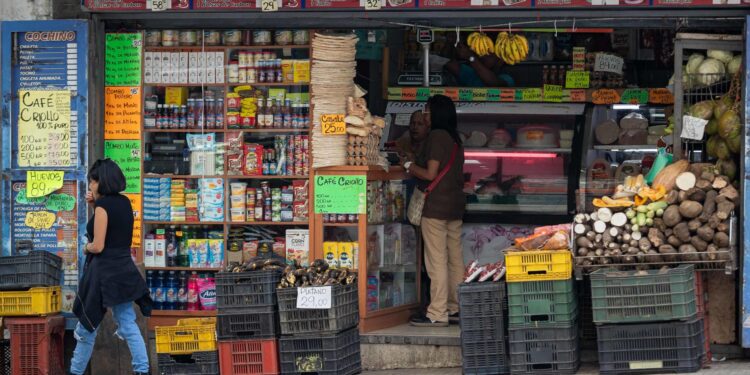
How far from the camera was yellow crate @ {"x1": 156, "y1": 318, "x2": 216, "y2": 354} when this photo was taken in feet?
34.0

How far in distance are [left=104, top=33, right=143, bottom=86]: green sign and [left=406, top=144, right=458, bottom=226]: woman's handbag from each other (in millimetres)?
2757

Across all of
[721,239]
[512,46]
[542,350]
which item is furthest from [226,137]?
[721,239]

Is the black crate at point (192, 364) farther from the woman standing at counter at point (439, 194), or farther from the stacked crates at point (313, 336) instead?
the woman standing at counter at point (439, 194)

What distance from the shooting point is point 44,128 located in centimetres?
1135

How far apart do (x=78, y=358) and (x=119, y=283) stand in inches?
29.0

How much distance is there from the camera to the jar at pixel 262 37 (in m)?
11.4

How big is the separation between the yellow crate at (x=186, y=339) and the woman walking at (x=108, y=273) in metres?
0.20

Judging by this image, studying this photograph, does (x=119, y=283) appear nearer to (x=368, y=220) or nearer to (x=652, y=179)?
(x=368, y=220)

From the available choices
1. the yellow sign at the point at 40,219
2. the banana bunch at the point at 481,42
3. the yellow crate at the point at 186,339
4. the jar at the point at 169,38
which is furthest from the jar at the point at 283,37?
the yellow crate at the point at 186,339

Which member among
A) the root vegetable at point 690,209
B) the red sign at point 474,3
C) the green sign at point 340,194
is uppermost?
the red sign at point 474,3

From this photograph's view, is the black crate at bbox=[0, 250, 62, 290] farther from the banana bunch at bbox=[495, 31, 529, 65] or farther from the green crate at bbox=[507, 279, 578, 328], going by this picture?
the banana bunch at bbox=[495, 31, 529, 65]

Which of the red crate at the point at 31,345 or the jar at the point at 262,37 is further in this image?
the jar at the point at 262,37

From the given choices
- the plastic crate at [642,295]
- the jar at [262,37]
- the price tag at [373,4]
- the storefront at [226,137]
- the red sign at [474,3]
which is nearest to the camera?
the plastic crate at [642,295]

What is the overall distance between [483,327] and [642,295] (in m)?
1.31
